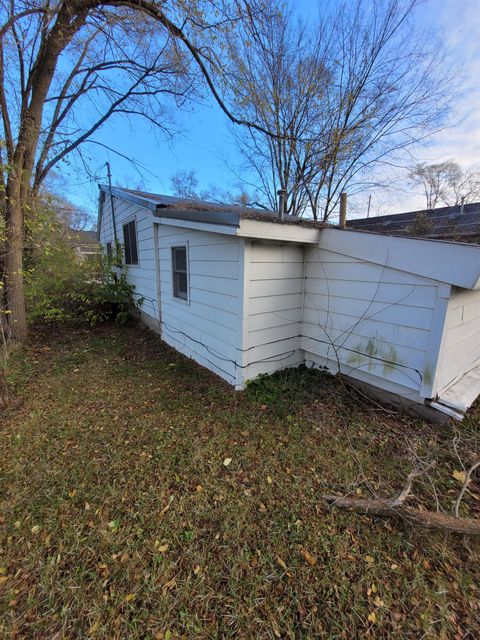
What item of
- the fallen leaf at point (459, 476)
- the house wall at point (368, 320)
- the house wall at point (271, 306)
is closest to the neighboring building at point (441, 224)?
the house wall at point (368, 320)

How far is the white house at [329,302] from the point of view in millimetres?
2939

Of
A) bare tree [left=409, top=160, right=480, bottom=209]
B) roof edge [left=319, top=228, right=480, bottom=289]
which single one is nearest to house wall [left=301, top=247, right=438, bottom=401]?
roof edge [left=319, top=228, right=480, bottom=289]

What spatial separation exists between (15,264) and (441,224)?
26.8 ft

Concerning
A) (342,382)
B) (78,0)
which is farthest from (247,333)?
(78,0)

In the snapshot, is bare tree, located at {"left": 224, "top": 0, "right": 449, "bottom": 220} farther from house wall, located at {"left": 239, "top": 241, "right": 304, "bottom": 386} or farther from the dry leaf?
the dry leaf

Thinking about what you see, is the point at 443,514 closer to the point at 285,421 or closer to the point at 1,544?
the point at 285,421

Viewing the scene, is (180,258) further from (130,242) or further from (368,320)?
Answer: (368,320)

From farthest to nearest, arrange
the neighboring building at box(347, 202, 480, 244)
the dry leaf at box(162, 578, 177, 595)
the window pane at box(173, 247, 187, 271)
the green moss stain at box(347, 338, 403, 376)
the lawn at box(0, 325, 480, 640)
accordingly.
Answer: the window pane at box(173, 247, 187, 271) < the neighboring building at box(347, 202, 480, 244) < the green moss stain at box(347, 338, 403, 376) < the dry leaf at box(162, 578, 177, 595) < the lawn at box(0, 325, 480, 640)

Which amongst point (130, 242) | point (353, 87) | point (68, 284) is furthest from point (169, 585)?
point (353, 87)

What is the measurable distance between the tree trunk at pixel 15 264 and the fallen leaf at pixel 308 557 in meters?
6.25

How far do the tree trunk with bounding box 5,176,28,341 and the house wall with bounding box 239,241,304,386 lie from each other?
4.77 meters

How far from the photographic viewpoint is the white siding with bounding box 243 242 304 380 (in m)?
3.60

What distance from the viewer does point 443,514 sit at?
204 centimetres

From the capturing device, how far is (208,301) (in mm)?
4281
